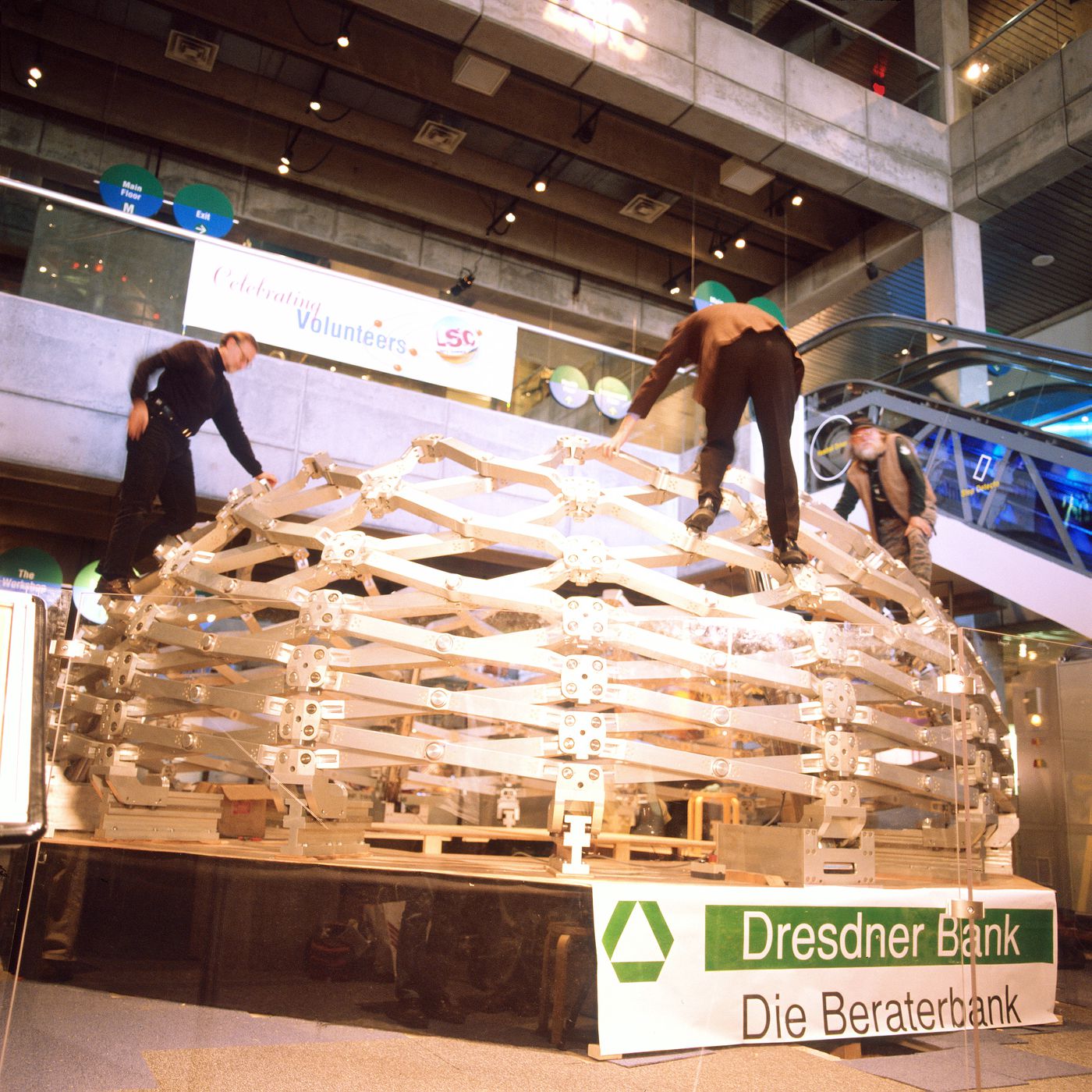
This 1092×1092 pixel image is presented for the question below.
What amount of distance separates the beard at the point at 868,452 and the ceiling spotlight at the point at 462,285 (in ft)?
23.7

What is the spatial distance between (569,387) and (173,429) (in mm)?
3537

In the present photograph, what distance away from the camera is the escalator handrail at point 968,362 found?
7.09 m

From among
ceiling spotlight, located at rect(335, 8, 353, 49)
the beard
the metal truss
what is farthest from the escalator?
ceiling spotlight, located at rect(335, 8, 353, 49)

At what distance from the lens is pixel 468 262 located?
1398 centimetres

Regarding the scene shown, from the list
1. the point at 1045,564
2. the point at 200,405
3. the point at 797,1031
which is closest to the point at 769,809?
the point at 797,1031

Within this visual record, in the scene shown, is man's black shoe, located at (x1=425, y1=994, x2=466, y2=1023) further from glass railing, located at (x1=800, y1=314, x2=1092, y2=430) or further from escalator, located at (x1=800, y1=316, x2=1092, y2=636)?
glass railing, located at (x1=800, y1=314, x2=1092, y2=430)

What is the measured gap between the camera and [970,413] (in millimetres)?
7375

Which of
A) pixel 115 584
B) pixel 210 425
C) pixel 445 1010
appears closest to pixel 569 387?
pixel 210 425

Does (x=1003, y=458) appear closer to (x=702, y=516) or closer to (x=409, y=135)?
(x=702, y=516)

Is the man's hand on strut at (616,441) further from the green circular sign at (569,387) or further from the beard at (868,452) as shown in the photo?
the green circular sign at (569,387)

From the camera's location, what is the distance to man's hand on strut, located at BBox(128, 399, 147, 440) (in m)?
6.45

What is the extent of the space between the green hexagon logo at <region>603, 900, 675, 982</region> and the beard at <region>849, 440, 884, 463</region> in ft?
16.8

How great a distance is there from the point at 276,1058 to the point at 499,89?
11191 millimetres

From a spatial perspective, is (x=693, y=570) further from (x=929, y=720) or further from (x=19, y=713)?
(x=19, y=713)
